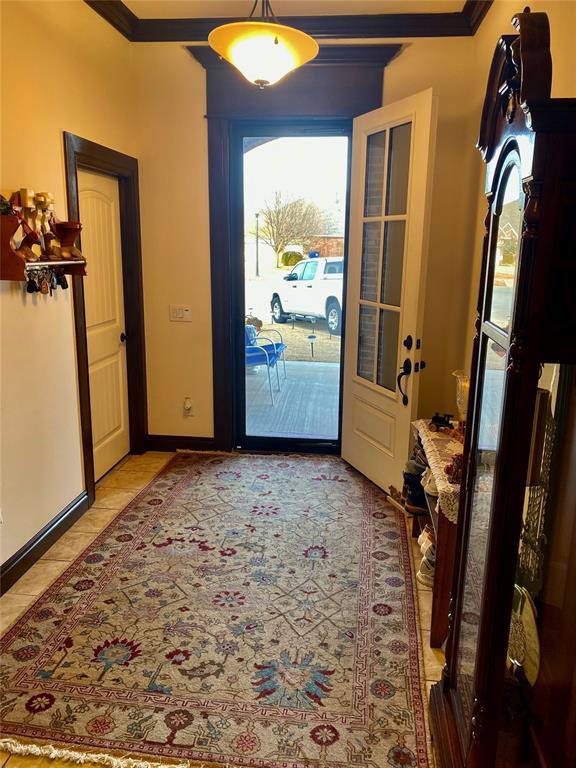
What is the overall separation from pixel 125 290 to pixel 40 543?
1879 millimetres

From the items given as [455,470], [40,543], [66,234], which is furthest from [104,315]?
[455,470]

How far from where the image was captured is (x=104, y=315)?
12.1 feet

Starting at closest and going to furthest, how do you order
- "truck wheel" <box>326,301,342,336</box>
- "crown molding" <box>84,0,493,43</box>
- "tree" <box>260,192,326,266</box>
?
"crown molding" <box>84,0,493,43</box> < "tree" <box>260,192,326,266</box> < "truck wheel" <box>326,301,342,336</box>

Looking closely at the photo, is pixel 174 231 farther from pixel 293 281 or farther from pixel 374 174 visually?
pixel 374 174

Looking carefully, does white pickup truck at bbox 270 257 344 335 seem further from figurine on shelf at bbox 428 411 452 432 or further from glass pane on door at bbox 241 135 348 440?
figurine on shelf at bbox 428 411 452 432

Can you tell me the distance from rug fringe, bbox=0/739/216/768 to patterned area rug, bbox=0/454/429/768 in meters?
0.03

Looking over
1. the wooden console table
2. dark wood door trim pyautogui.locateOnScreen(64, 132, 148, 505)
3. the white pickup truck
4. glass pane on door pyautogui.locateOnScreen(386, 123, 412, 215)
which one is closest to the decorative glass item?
the wooden console table

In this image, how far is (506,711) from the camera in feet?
4.87

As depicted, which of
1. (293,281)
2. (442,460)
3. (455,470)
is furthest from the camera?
(293,281)

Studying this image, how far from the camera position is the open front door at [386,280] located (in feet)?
10.1

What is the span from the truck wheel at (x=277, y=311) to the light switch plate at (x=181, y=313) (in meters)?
0.94

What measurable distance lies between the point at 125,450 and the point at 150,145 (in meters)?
2.21

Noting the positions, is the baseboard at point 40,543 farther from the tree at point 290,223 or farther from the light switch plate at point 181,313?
the tree at point 290,223

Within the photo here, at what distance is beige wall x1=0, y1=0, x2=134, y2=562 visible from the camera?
8.04 feet
